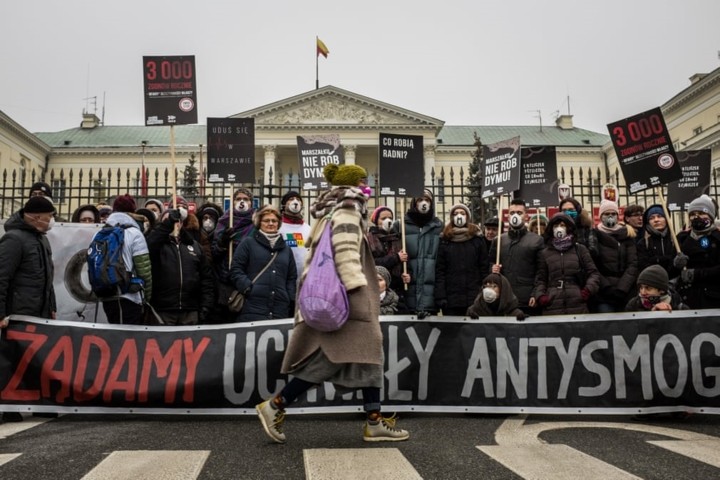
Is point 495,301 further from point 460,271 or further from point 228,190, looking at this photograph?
point 228,190

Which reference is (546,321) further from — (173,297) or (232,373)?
(173,297)

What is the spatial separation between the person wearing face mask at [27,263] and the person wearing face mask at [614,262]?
5.62 metres

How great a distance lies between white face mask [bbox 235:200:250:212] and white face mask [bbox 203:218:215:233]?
42 cm

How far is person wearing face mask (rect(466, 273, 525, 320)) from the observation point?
21.3 ft

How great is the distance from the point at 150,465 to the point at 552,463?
2282 mm

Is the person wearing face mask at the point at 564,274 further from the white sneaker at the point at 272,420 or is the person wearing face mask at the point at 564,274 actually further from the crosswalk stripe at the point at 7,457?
the crosswalk stripe at the point at 7,457

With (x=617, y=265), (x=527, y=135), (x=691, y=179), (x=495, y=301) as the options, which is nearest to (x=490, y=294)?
(x=495, y=301)

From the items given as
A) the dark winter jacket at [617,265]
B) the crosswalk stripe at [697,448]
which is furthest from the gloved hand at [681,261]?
the crosswalk stripe at [697,448]

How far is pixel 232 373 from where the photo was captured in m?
5.88

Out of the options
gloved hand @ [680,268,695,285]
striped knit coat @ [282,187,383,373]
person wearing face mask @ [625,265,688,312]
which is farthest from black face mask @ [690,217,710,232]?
striped knit coat @ [282,187,383,373]

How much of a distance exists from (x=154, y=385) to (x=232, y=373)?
2.22ft

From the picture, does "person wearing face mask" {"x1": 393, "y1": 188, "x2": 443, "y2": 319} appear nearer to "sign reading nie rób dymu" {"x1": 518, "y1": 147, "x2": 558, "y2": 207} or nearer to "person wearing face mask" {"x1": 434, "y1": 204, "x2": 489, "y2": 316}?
"person wearing face mask" {"x1": 434, "y1": 204, "x2": 489, "y2": 316}

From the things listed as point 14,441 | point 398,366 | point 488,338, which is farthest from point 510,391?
point 14,441

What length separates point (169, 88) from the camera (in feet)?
30.3
